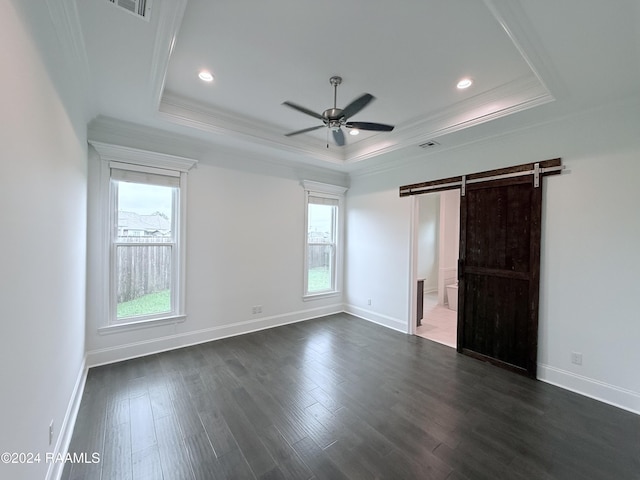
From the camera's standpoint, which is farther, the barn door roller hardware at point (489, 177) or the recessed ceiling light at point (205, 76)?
the barn door roller hardware at point (489, 177)

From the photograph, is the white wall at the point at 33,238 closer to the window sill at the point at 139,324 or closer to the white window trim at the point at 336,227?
the window sill at the point at 139,324

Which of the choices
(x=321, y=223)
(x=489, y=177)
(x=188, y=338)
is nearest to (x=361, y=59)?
(x=489, y=177)

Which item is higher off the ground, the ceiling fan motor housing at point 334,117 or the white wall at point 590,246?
the ceiling fan motor housing at point 334,117

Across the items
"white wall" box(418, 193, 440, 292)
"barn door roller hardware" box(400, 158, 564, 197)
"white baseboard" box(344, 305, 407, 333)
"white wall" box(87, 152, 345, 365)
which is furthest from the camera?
"white wall" box(418, 193, 440, 292)

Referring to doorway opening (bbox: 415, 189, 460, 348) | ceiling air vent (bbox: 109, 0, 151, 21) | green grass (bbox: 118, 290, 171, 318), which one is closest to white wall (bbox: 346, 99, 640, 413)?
doorway opening (bbox: 415, 189, 460, 348)

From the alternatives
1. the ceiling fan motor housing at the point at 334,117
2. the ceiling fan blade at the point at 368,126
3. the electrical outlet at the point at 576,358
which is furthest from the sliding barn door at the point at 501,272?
the ceiling fan motor housing at the point at 334,117

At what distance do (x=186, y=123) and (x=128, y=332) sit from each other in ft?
8.59

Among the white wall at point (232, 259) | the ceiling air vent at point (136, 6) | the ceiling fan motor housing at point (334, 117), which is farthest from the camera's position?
the white wall at point (232, 259)

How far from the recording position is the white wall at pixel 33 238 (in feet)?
3.45

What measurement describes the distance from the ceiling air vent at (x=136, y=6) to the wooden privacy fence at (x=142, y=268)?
8.16 feet

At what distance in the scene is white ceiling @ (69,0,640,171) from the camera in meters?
1.73

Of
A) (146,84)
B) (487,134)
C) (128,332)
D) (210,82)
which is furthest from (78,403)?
(487,134)

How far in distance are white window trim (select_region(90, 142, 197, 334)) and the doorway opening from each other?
3.58 m

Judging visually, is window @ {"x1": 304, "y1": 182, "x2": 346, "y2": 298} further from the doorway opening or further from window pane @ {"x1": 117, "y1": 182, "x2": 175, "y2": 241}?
window pane @ {"x1": 117, "y1": 182, "x2": 175, "y2": 241}
